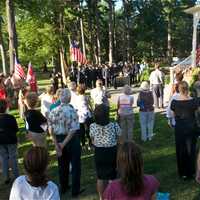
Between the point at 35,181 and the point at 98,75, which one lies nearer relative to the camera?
the point at 35,181

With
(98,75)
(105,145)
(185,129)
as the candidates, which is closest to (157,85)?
(185,129)

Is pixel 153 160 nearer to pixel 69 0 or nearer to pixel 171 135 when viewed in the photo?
pixel 171 135

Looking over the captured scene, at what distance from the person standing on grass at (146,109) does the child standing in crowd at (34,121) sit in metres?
3.97

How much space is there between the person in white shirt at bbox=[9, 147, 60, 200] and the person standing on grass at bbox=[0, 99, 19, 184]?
184 inches

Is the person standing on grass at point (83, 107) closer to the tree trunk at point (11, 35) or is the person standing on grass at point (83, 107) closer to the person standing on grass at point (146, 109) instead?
the person standing on grass at point (146, 109)

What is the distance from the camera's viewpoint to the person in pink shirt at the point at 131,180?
3939mm

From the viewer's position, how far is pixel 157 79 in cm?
1852

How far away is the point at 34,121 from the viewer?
8.84 meters

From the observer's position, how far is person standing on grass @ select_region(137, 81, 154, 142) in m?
12.4

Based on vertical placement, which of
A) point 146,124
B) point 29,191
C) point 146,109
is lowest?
point 146,124

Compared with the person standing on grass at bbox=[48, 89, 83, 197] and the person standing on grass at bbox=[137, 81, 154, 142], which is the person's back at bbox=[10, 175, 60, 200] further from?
the person standing on grass at bbox=[137, 81, 154, 142]

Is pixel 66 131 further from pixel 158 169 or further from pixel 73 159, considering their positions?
pixel 158 169

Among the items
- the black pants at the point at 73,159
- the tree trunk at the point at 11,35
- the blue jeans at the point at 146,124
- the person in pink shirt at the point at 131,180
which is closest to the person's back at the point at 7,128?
the black pants at the point at 73,159

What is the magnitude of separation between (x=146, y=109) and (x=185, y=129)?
395 cm
